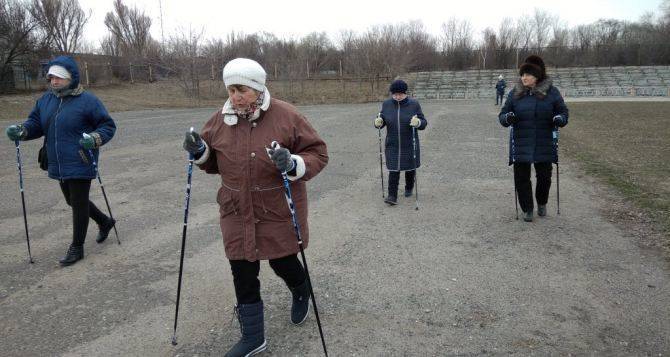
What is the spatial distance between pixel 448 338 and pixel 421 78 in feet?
184

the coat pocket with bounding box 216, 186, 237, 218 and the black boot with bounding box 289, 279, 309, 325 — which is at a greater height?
the coat pocket with bounding box 216, 186, 237, 218

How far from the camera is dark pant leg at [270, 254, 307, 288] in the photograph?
347 centimetres

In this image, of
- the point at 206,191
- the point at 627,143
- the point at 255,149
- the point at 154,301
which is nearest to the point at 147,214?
the point at 206,191

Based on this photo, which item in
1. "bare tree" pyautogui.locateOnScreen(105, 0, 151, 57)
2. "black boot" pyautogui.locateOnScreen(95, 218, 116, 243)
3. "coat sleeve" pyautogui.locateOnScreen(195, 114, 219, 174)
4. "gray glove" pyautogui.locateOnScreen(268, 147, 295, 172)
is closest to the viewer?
"gray glove" pyautogui.locateOnScreen(268, 147, 295, 172)

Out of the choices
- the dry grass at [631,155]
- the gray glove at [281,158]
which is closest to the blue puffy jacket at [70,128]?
the gray glove at [281,158]

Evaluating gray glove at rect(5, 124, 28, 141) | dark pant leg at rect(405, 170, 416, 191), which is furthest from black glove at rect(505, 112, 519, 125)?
gray glove at rect(5, 124, 28, 141)

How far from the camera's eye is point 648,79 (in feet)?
166

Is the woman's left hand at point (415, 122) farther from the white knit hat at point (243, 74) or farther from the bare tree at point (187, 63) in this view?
the bare tree at point (187, 63)

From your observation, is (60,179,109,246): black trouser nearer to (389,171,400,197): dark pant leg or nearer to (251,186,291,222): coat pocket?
(251,186,291,222): coat pocket

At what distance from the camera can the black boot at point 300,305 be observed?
3750 millimetres

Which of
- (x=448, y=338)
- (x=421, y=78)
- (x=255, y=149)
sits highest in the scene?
(x=421, y=78)

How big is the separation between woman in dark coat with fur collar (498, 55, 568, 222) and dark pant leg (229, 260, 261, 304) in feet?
13.8

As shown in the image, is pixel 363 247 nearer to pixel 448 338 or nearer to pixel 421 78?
pixel 448 338

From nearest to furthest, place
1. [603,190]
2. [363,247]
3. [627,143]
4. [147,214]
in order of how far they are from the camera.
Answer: [363,247] → [147,214] → [603,190] → [627,143]
